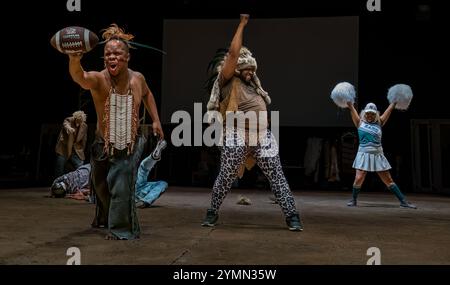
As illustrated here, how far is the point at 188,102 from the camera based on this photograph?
11.0 metres

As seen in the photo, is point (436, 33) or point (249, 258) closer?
point (249, 258)

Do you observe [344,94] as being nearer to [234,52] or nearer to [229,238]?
[234,52]

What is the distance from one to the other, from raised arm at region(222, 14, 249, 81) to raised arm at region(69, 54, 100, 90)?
1.01 m

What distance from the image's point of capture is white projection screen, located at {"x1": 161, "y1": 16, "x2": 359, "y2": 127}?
34.7ft

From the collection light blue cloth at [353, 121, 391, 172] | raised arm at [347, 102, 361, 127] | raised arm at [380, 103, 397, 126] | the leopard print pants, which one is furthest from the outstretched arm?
raised arm at [380, 103, 397, 126]

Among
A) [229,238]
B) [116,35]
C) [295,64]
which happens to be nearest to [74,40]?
[116,35]

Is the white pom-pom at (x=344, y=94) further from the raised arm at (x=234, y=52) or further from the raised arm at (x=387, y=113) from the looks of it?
the raised arm at (x=234, y=52)

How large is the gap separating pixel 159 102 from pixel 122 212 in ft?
27.4

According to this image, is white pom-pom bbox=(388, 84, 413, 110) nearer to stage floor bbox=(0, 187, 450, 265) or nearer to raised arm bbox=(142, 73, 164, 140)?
stage floor bbox=(0, 187, 450, 265)

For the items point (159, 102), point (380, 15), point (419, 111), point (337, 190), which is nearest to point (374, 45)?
point (380, 15)

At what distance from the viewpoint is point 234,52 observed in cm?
378

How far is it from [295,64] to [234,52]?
7.15 m

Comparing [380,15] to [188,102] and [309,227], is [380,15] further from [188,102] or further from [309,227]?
[309,227]

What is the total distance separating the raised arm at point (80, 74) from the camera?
3088 millimetres
